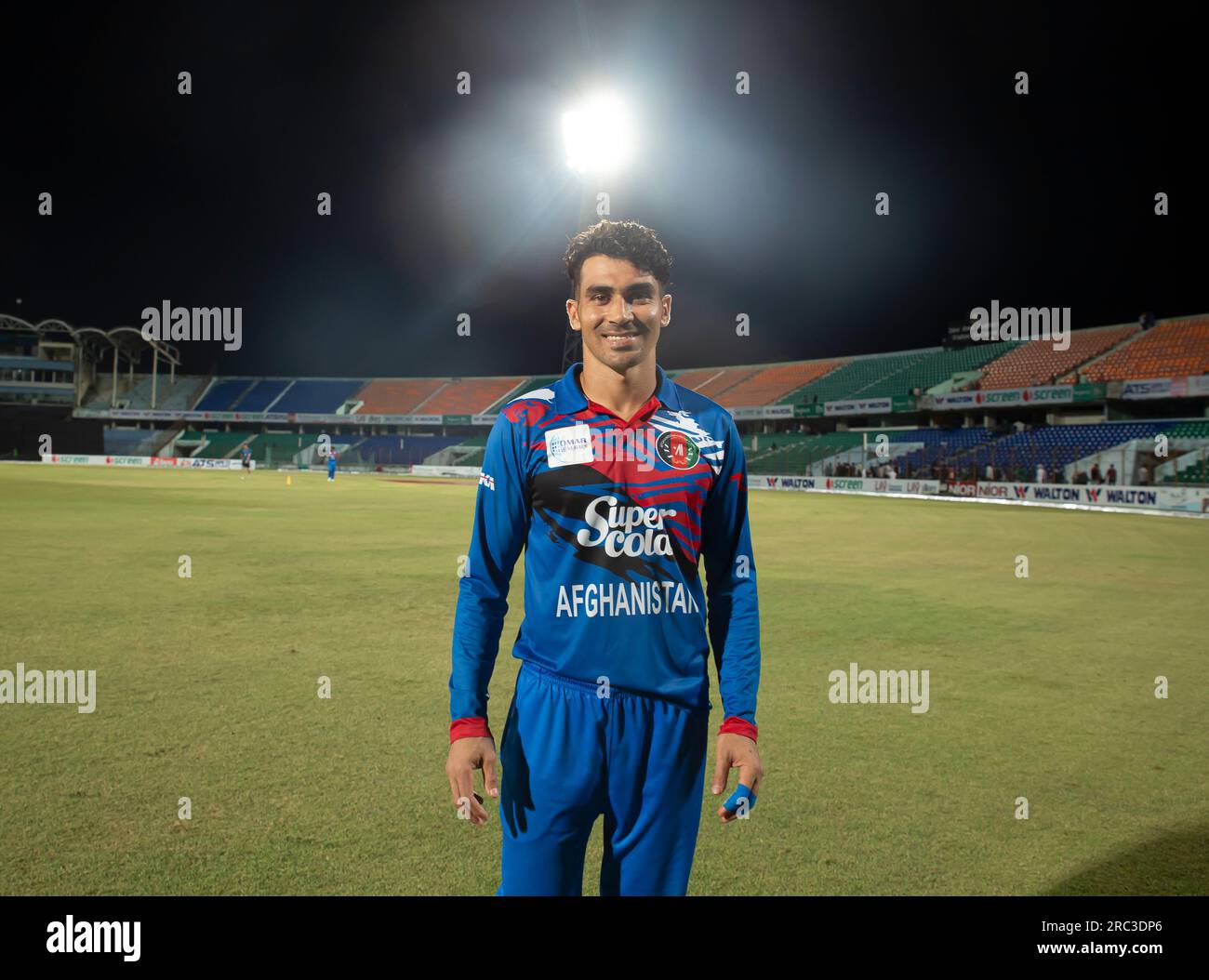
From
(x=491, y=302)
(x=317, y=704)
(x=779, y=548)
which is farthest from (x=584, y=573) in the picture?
(x=491, y=302)

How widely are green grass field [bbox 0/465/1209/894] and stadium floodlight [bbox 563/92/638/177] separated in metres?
25.8

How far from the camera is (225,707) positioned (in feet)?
18.3

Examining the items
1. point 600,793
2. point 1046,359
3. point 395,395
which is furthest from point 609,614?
point 395,395

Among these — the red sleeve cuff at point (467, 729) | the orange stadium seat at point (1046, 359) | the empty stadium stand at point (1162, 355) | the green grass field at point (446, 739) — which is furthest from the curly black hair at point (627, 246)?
the orange stadium seat at point (1046, 359)

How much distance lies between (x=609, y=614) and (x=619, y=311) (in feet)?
3.09

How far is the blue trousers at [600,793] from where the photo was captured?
2230 mm

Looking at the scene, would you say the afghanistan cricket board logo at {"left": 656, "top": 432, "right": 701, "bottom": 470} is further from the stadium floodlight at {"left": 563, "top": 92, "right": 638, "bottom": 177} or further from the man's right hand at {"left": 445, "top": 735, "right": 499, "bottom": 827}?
the stadium floodlight at {"left": 563, "top": 92, "right": 638, "bottom": 177}

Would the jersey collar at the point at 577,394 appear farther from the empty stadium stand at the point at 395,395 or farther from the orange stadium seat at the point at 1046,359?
the empty stadium stand at the point at 395,395

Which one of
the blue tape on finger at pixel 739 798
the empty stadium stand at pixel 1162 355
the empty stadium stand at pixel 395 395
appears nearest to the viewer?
the blue tape on finger at pixel 739 798

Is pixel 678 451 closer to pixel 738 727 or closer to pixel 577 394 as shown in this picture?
pixel 577 394

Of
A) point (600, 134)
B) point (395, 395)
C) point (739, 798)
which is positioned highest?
point (600, 134)

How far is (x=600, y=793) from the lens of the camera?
2.26 m

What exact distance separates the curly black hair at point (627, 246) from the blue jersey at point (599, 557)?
0.44 metres
